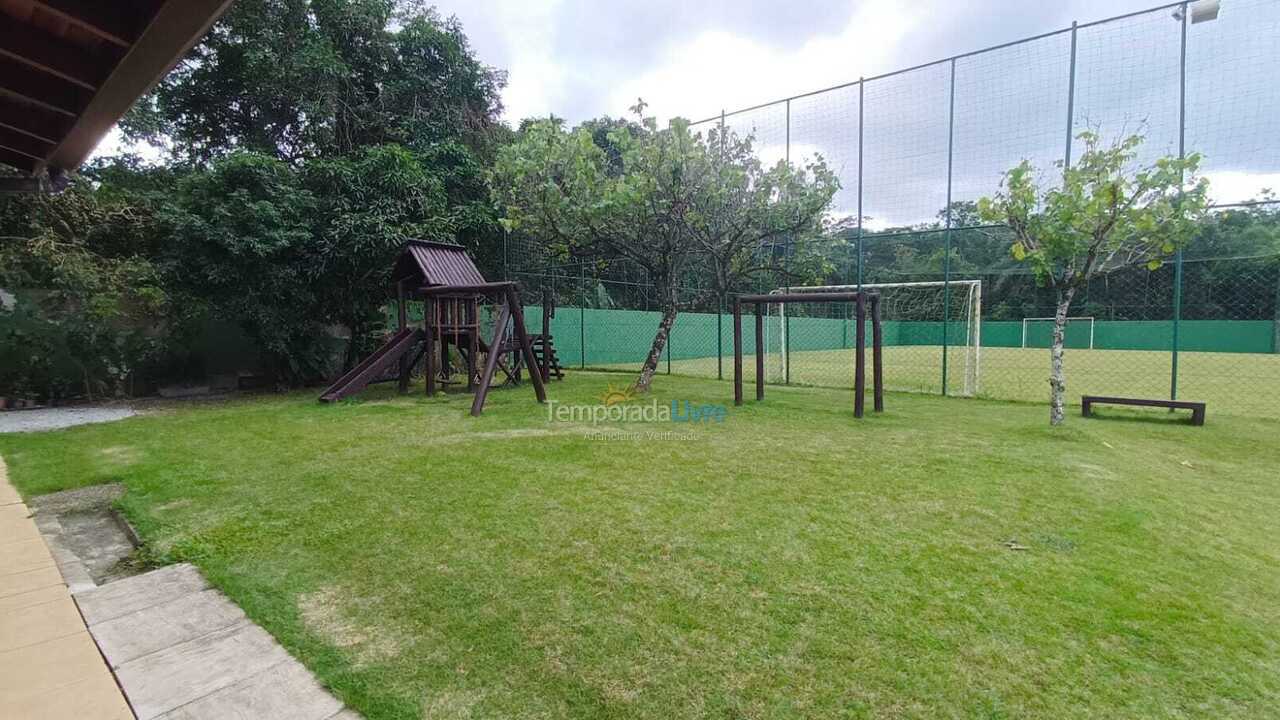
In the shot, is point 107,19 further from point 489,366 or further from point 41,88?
point 489,366

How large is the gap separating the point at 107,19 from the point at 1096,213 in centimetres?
664

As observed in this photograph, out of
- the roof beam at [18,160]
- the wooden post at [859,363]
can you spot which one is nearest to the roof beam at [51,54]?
the roof beam at [18,160]

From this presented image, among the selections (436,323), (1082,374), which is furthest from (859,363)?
(1082,374)

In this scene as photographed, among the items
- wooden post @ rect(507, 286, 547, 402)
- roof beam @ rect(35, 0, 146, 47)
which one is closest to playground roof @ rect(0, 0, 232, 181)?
roof beam @ rect(35, 0, 146, 47)

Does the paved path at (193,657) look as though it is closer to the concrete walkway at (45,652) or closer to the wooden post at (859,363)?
the concrete walkway at (45,652)

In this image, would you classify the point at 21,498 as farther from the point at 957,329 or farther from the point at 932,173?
the point at 957,329

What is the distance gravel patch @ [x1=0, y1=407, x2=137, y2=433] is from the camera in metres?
5.93

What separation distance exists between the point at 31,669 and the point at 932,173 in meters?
9.45

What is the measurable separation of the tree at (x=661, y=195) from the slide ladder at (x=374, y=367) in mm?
2383

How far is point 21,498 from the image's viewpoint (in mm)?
3408

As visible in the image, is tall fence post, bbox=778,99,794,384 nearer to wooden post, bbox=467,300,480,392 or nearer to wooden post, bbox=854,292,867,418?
wooden post, bbox=854,292,867,418

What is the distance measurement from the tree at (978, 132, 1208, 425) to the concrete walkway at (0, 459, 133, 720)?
661 cm

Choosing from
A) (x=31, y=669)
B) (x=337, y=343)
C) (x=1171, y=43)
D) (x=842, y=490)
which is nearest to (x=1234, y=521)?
(x=842, y=490)

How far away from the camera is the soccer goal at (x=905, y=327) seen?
833 centimetres
